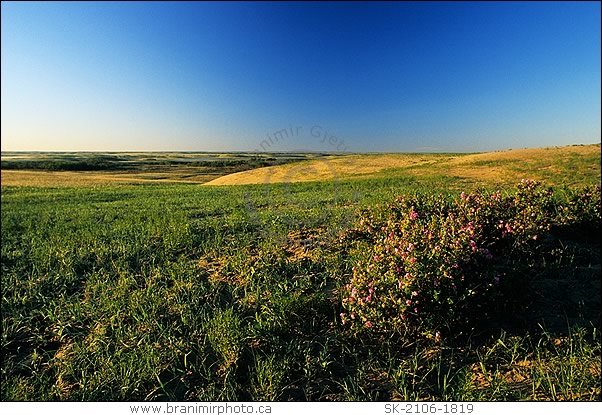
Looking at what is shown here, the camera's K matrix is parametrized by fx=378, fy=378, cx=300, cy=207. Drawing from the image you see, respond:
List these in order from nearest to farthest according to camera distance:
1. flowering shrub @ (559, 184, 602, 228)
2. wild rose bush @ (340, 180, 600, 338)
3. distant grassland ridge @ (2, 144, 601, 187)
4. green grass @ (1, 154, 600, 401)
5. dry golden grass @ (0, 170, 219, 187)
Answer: green grass @ (1, 154, 600, 401) < wild rose bush @ (340, 180, 600, 338) < flowering shrub @ (559, 184, 602, 228) < distant grassland ridge @ (2, 144, 601, 187) < dry golden grass @ (0, 170, 219, 187)

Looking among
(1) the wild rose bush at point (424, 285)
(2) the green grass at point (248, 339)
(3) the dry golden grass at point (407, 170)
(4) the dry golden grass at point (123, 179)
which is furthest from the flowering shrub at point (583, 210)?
(4) the dry golden grass at point (123, 179)

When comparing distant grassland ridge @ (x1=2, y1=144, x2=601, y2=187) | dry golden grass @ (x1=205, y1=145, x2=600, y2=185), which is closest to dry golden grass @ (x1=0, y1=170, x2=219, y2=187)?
distant grassland ridge @ (x1=2, y1=144, x2=601, y2=187)

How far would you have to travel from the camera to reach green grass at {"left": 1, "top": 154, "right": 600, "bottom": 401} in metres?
3.31

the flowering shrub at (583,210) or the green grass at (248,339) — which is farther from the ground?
the flowering shrub at (583,210)

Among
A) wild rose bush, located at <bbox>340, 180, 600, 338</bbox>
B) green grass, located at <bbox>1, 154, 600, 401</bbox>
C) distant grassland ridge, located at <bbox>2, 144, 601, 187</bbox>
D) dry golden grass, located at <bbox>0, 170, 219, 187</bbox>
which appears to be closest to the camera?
green grass, located at <bbox>1, 154, 600, 401</bbox>

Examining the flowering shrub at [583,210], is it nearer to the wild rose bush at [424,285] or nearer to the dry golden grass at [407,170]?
the wild rose bush at [424,285]

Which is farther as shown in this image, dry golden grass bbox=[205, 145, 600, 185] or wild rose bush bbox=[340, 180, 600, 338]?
dry golden grass bbox=[205, 145, 600, 185]

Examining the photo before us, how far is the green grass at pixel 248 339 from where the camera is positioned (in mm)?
3309

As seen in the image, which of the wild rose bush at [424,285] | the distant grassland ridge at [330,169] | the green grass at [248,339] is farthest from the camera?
the distant grassland ridge at [330,169]

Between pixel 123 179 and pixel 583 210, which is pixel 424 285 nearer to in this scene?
pixel 583 210

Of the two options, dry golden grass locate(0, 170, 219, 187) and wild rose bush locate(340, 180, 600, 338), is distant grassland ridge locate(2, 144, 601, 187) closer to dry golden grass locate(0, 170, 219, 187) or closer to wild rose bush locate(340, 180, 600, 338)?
dry golden grass locate(0, 170, 219, 187)

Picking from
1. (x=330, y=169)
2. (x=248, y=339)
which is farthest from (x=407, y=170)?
(x=248, y=339)

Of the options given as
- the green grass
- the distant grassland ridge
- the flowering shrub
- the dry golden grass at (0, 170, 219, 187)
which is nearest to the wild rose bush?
the green grass

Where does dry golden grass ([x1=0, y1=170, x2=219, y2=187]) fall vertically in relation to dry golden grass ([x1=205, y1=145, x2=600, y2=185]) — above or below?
below
